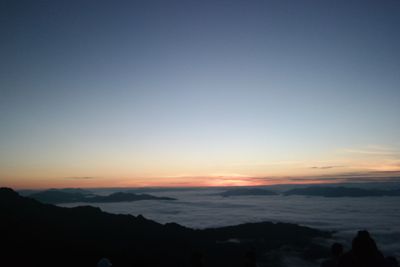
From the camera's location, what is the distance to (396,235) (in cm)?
13938

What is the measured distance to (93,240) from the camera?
66.7 meters

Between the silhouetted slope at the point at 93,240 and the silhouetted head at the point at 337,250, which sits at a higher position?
the silhouetted head at the point at 337,250

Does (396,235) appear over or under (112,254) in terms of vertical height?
under

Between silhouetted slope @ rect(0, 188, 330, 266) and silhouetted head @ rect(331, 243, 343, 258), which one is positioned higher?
silhouetted head @ rect(331, 243, 343, 258)

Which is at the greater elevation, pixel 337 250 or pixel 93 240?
pixel 337 250

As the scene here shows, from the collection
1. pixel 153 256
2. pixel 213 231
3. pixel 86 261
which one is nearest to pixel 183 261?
pixel 153 256

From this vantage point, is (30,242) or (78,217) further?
(78,217)

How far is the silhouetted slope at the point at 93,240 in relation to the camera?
54.5 meters

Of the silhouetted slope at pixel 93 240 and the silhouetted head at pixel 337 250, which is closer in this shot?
the silhouetted head at pixel 337 250

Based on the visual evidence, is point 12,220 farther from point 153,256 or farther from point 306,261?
point 306,261

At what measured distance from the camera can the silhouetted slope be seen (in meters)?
54.5

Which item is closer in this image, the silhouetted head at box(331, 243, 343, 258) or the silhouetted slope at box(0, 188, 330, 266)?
the silhouetted head at box(331, 243, 343, 258)

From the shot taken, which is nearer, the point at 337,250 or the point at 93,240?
the point at 337,250

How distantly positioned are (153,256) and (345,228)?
11834 cm
